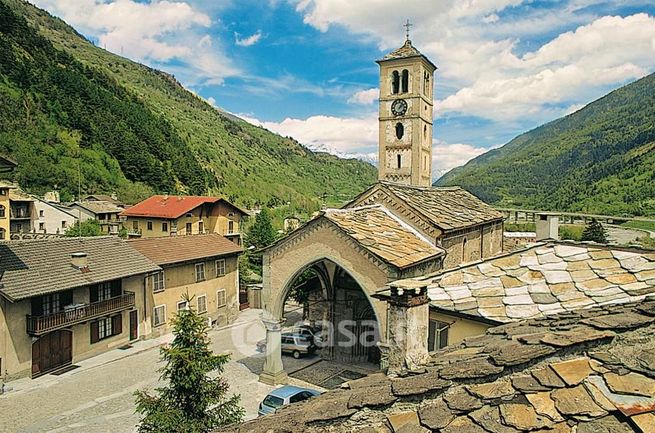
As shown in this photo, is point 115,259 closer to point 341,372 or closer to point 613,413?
point 341,372

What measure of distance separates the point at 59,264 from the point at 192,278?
9.16 m

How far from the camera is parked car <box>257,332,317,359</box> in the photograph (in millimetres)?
25641

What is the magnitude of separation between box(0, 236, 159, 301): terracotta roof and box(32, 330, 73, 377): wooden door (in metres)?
2.63

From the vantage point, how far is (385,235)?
69.4 ft

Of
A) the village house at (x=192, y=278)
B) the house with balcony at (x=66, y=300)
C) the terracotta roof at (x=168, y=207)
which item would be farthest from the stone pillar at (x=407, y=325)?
the terracotta roof at (x=168, y=207)

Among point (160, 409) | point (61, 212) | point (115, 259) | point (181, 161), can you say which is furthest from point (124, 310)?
point (181, 161)

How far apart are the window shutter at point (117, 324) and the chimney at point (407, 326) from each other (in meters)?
23.8

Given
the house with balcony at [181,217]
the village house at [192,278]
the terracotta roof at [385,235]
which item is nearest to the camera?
the terracotta roof at [385,235]

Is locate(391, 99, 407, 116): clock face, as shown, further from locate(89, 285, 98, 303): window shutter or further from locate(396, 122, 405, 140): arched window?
locate(89, 285, 98, 303): window shutter

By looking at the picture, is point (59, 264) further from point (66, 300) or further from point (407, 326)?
point (407, 326)

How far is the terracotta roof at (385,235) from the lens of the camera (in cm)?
1913

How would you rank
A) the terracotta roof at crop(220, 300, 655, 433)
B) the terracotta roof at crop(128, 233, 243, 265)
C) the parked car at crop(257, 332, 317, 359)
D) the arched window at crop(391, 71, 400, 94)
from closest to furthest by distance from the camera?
the terracotta roof at crop(220, 300, 655, 433) < the parked car at crop(257, 332, 317, 359) < the terracotta roof at crop(128, 233, 243, 265) < the arched window at crop(391, 71, 400, 94)

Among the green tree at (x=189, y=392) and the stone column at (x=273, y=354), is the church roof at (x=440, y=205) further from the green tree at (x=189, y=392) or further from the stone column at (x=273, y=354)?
the green tree at (x=189, y=392)

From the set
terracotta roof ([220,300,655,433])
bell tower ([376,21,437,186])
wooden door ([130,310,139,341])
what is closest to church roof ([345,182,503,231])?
bell tower ([376,21,437,186])
